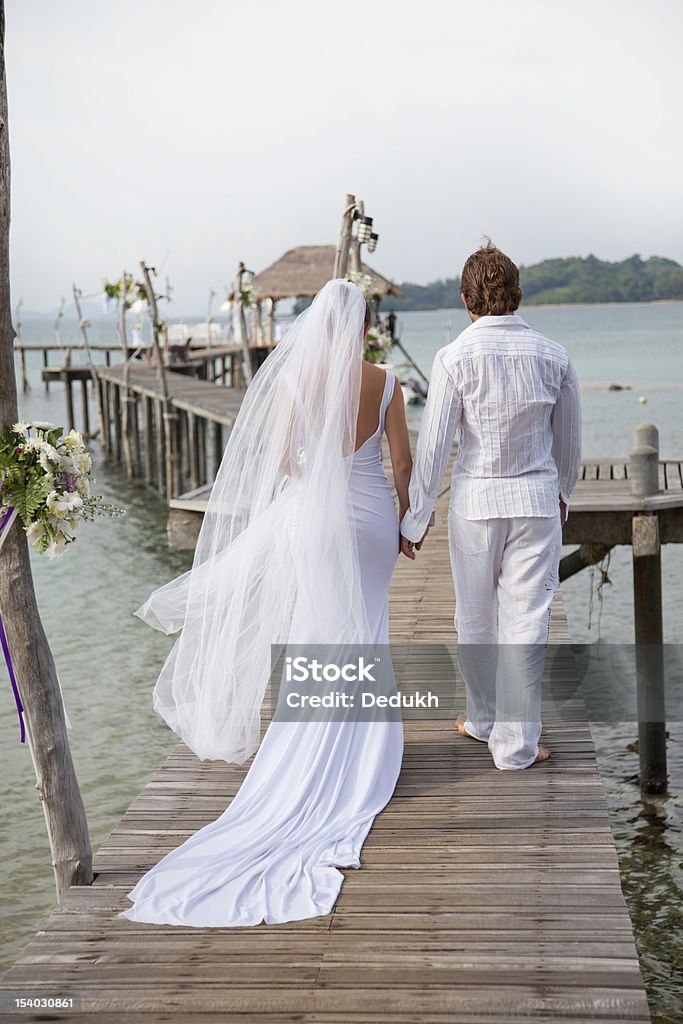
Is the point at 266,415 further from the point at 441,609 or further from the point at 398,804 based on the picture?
the point at 441,609

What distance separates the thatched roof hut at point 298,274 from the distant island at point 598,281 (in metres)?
62.5

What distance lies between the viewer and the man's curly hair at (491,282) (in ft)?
13.4

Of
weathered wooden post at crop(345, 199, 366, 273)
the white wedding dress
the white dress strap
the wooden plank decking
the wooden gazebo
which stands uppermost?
the wooden gazebo

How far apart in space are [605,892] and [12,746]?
5.98 m

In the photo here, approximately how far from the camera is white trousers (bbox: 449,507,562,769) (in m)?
4.20

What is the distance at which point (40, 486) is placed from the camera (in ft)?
11.9

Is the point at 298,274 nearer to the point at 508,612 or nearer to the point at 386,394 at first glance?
the point at 386,394

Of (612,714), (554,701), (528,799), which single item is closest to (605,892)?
(528,799)

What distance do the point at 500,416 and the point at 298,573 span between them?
924 mm

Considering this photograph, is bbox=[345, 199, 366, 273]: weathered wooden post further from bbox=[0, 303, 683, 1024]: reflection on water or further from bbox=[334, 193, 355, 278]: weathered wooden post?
bbox=[0, 303, 683, 1024]: reflection on water

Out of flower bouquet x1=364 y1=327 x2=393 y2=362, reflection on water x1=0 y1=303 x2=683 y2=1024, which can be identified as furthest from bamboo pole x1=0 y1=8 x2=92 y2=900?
flower bouquet x1=364 y1=327 x2=393 y2=362

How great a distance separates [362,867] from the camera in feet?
12.0

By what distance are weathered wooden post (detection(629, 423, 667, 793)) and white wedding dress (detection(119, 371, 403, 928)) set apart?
372 cm

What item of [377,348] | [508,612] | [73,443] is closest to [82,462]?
[73,443]
